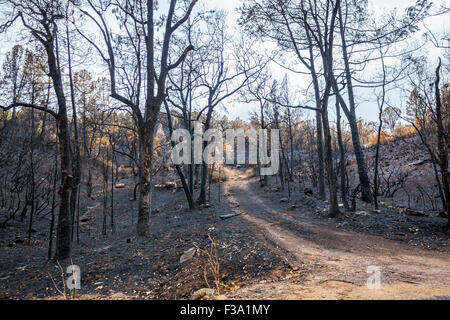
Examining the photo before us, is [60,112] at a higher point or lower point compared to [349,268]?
higher

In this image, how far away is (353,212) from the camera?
29.6 feet

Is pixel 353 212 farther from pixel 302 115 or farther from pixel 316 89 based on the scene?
pixel 302 115

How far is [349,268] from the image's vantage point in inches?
159

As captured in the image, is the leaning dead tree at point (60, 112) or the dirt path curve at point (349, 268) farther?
the leaning dead tree at point (60, 112)

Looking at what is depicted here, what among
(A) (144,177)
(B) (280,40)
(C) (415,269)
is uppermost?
(B) (280,40)

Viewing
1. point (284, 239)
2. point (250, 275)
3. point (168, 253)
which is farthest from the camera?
point (284, 239)

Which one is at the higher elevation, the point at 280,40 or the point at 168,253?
the point at 280,40

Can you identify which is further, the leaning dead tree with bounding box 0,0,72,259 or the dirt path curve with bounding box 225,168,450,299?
the leaning dead tree with bounding box 0,0,72,259

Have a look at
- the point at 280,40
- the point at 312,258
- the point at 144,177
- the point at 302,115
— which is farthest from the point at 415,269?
the point at 302,115

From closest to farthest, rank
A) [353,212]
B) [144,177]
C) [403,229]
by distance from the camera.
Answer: [403,229] < [144,177] < [353,212]

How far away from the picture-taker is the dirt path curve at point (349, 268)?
2.77 meters

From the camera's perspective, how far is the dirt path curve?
2.77 metres
